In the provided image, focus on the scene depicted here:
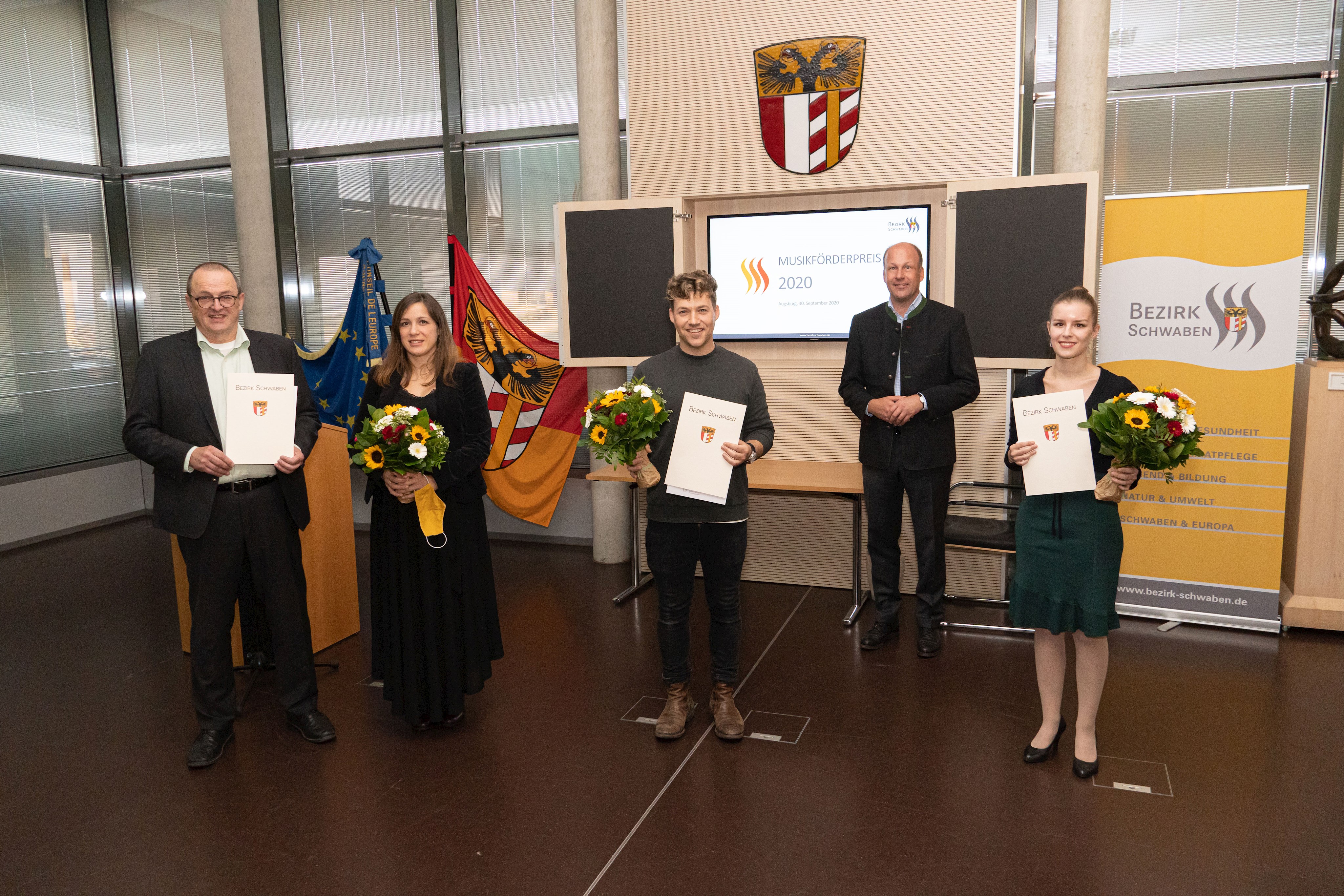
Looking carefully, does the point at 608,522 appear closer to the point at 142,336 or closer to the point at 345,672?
the point at 345,672

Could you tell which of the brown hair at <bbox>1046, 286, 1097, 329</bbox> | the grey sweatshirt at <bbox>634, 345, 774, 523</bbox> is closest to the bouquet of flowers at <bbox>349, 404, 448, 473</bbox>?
the grey sweatshirt at <bbox>634, 345, 774, 523</bbox>

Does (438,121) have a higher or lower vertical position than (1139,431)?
higher

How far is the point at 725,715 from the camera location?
3.35 meters

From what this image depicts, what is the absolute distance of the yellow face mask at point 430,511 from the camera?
10.4 feet

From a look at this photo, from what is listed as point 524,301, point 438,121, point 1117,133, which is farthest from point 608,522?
point 1117,133

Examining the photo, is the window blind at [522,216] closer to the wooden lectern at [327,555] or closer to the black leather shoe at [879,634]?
the wooden lectern at [327,555]

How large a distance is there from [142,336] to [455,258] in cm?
390

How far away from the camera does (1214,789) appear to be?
116 inches

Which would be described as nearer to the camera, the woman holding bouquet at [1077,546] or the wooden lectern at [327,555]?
the woman holding bouquet at [1077,546]

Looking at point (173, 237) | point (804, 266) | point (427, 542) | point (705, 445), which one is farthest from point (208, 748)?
point (173, 237)

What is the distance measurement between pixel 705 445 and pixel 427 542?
3.50ft

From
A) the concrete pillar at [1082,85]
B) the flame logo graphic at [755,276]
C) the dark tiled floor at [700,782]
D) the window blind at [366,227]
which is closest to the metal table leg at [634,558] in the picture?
the dark tiled floor at [700,782]

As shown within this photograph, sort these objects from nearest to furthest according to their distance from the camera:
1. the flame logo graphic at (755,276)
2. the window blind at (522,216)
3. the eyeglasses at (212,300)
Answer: the eyeglasses at (212,300)
the flame logo graphic at (755,276)
the window blind at (522,216)

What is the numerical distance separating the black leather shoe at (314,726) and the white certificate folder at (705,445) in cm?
165
